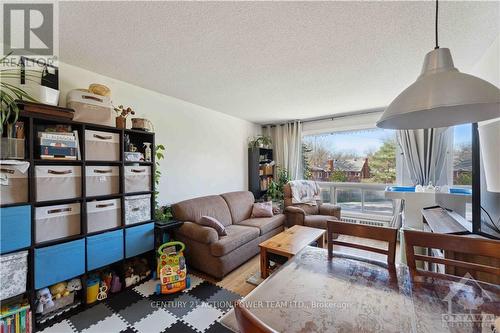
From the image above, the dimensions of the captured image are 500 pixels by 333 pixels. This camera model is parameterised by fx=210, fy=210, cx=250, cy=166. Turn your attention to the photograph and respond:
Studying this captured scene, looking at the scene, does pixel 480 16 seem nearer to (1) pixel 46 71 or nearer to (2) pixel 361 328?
(2) pixel 361 328

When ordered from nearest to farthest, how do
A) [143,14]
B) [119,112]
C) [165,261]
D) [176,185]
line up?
1. [143,14]
2. [165,261]
3. [119,112]
4. [176,185]

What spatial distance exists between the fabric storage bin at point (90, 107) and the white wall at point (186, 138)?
33 cm

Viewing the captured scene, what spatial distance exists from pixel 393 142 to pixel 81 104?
185 inches

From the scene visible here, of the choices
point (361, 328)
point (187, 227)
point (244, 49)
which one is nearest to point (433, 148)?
point (244, 49)

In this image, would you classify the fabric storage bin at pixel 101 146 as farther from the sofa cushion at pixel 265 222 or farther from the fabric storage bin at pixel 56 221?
the sofa cushion at pixel 265 222

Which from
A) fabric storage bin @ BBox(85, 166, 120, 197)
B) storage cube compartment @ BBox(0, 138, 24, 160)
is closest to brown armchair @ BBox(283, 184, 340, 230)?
fabric storage bin @ BBox(85, 166, 120, 197)

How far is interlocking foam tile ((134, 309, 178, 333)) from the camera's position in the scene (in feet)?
5.66

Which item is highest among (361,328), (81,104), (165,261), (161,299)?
(81,104)

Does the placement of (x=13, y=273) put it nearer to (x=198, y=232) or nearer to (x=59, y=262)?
(x=59, y=262)

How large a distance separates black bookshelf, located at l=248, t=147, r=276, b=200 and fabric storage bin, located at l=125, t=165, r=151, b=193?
8.42 ft

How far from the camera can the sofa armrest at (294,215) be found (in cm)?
379

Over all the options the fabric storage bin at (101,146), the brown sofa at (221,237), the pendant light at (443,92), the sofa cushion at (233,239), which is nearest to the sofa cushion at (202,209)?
the brown sofa at (221,237)

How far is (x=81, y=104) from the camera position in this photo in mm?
1966

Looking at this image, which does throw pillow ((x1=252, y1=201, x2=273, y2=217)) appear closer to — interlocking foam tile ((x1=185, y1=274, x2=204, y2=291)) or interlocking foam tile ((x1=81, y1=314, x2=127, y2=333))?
interlocking foam tile ((x1=185, y1=274, x2=204, y2=291))
